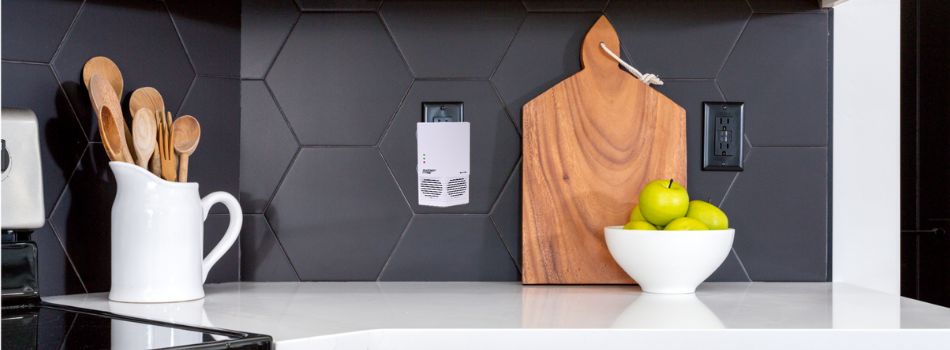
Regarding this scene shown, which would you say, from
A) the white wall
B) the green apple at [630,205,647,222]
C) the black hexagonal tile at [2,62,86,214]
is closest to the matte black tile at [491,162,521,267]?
the green apple at [630,205,647,222]

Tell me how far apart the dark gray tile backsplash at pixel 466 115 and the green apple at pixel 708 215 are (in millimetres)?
164

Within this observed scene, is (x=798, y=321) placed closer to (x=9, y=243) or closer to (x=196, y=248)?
(x=196, y=248)

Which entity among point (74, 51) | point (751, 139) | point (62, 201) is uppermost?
point (74, 51)

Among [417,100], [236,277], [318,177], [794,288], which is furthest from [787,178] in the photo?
[236,277]

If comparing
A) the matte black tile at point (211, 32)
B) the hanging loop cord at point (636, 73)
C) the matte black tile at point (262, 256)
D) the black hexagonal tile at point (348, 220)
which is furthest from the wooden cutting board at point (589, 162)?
the matte black tile at point (211, 32)

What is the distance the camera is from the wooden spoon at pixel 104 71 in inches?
46.7

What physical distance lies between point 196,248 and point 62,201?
22 centimetres

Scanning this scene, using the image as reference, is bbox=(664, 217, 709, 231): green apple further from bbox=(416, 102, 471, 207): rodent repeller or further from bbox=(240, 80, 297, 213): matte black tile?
bbox=(240, 80, 297, 213): matte black tile

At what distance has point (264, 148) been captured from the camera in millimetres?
1436

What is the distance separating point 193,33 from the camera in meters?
1.36

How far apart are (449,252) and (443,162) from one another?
161mm

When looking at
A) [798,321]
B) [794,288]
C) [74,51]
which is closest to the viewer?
[798,321]

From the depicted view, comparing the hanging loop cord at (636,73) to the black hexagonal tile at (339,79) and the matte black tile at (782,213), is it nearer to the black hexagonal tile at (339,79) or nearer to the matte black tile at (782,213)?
the matte black tile at (782,213)

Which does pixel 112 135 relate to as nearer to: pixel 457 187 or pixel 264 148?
pixel 264 148
